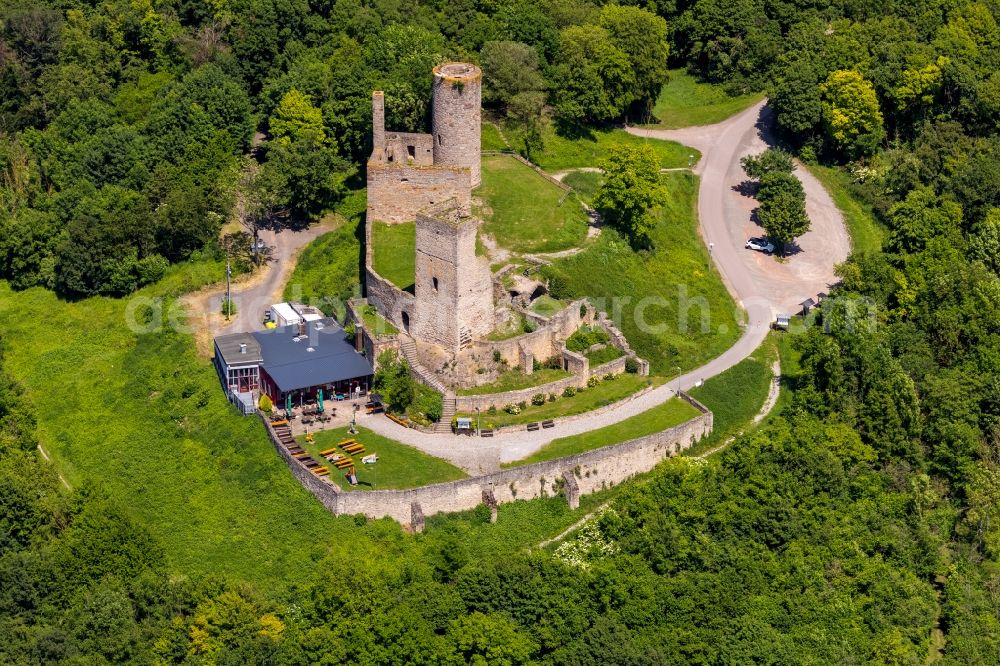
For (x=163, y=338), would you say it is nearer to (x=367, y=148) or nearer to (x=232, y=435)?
(x=232, y=435)

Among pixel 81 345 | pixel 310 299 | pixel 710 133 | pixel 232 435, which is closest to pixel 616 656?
pixel 232 435

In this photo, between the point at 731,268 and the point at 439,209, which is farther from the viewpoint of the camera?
the point at 731,268

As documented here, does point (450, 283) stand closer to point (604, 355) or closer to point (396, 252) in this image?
point (396, 252)

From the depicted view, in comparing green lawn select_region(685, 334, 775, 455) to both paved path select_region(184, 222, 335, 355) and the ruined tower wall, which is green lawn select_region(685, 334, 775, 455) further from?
paved path select_region(184, 222, 335, 355)

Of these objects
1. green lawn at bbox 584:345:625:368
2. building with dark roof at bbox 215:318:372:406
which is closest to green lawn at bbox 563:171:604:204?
green lawn at bbox 584:345:625:368

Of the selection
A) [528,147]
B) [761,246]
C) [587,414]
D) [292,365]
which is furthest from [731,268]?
[292,365]

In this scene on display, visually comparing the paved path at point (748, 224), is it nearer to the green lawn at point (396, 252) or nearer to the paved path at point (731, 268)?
the paved path at point (731, 268)
